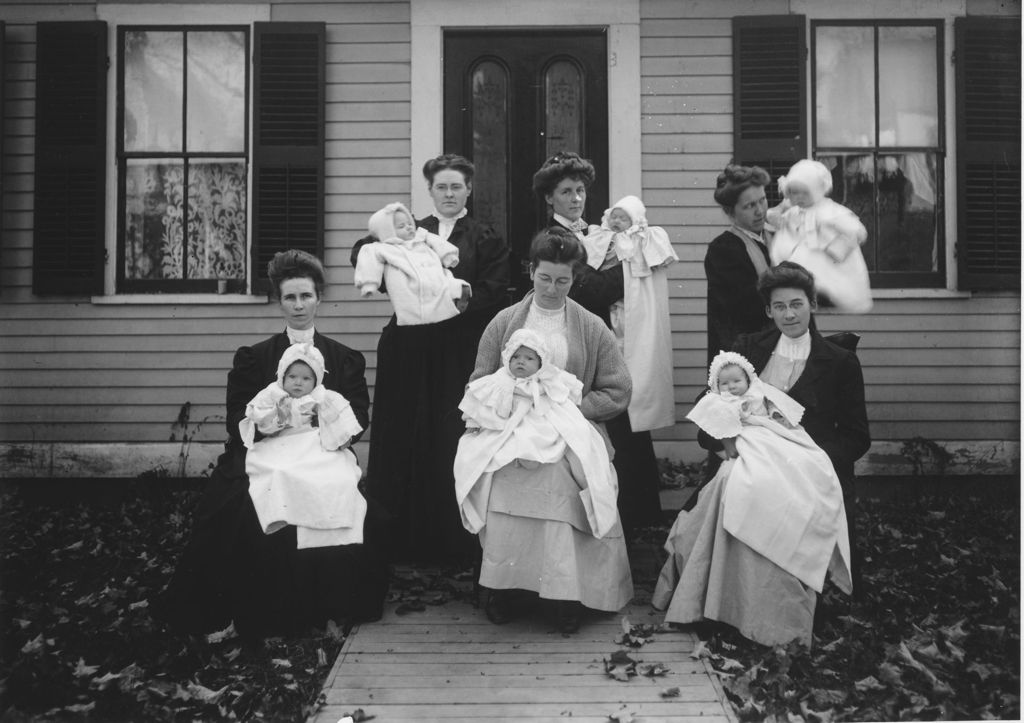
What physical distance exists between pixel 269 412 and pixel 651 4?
3776mm

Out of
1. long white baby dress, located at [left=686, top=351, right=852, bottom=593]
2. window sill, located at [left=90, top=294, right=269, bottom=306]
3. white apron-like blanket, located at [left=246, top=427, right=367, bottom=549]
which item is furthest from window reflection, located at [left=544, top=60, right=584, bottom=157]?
white apron-like blanket, located at [left=246, top=427, right=367, bottom=549]

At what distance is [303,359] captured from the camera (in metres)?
3.88

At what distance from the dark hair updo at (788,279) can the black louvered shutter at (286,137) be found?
308 cm

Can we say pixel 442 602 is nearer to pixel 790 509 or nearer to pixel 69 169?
pixel 790 509

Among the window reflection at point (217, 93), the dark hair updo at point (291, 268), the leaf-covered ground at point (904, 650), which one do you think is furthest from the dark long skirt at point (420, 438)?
the window reflection at point (217, 93)

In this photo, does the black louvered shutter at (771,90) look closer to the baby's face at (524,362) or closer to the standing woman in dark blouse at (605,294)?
the standing woman in dark blouse at (605,294)

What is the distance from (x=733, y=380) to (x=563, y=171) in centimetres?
148

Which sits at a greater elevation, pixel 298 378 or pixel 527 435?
pixel 298 378

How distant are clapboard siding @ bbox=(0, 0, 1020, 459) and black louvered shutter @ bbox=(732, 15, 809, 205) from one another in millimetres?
93

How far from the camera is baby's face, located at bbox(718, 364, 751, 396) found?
3.90 metres

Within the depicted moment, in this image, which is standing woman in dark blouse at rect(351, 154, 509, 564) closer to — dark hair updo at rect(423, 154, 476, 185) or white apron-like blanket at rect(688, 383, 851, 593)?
dark hair updo at rect(423, 154, 476, 185)

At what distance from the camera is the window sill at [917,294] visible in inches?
230

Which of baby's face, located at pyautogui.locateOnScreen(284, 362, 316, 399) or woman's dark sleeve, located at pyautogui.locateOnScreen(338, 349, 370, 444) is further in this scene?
woman's dark sleeve, located at pyautogui.locateOnScreen(338, 349, 370, 444)

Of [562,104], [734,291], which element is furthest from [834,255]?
[562,104]
